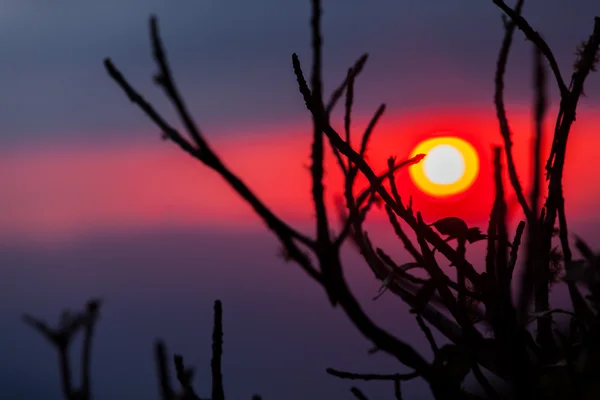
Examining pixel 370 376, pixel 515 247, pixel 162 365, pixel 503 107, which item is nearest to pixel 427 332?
pixel 370 376

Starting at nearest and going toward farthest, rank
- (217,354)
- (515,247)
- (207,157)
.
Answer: (207,157), (217,354), (515,247)

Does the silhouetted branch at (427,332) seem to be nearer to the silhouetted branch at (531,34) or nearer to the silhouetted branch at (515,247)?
the silhouetted branch at (515,247)

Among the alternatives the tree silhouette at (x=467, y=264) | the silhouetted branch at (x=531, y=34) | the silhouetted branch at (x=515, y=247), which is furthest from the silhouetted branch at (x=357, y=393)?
the silhouetted branch at (x=531, y=34)

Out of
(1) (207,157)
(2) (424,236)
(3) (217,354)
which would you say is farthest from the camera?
(2) (424,236)

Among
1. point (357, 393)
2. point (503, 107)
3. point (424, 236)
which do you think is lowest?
point (357, 393)

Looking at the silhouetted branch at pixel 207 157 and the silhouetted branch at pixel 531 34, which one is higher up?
the silhouetted branch at pixel 531 34

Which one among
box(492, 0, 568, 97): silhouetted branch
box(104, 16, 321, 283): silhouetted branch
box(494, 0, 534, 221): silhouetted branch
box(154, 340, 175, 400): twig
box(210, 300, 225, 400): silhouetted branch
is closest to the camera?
box(104, 16, 321, 283): silhouetted branch

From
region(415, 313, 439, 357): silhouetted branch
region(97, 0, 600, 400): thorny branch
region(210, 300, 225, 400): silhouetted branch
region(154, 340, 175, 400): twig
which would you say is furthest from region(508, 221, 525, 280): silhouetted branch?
region(154, 340, 175, 400): twig

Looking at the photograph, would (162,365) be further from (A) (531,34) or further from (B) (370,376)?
(A) (531,34)

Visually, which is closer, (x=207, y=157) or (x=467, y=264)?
(x=207, y=157)

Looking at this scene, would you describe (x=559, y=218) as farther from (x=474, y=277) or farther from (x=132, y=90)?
(x=132, y=90)

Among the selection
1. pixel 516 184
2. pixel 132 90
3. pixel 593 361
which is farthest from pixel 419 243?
pixel 132 90

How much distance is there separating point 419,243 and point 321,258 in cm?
65

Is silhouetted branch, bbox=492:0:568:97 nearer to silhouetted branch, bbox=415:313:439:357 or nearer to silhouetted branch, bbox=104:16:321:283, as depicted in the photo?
silhouetted branch, bbox=415:313:439:357
